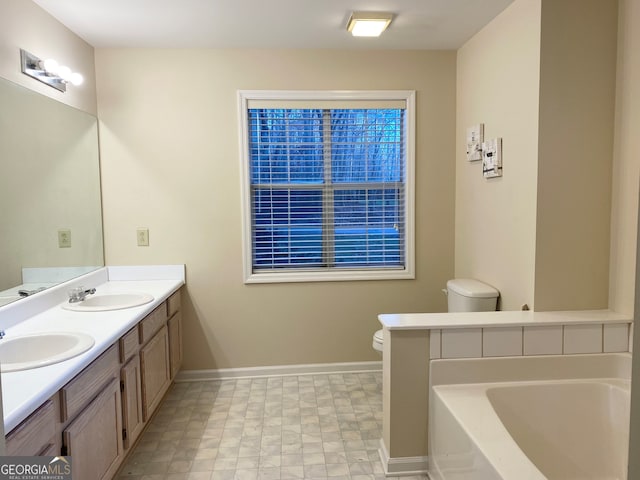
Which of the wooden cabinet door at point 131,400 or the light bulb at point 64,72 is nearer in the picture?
the wooden cabinet door at point 131,400

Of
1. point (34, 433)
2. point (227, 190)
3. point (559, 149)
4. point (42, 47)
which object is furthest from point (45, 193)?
point (559, 149)

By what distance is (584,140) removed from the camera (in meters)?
2.09

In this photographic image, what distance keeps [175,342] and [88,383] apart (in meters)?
1.25

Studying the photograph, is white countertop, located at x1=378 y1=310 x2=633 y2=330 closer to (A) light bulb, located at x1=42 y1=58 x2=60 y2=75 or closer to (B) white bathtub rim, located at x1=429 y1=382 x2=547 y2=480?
(B) white bathtub rim, located at x1=429 y1=382 x2=547 y2=480

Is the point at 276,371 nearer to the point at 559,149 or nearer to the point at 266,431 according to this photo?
the point at 266,431

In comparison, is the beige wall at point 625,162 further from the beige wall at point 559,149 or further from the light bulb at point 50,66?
the light bulb at point 50,66

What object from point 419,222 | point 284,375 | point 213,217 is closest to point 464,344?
point 419,222

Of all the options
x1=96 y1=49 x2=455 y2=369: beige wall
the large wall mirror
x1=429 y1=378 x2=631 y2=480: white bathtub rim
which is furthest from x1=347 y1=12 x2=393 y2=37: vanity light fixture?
x1=429 y1=378 x2=631 y2=480: white bathtub rim

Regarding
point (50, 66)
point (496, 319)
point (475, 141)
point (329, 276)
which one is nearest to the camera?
point (496, 319)

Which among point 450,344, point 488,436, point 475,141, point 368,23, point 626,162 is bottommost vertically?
point 488,436

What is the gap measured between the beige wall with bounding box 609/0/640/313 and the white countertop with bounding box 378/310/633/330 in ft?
0.49

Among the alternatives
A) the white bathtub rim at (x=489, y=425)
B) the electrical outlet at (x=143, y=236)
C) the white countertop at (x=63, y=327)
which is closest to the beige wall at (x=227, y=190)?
the electrical outlet at (x=143, y=236)

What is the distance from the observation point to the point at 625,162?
202 centimetres

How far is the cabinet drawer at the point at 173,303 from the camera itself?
2.78 meters
